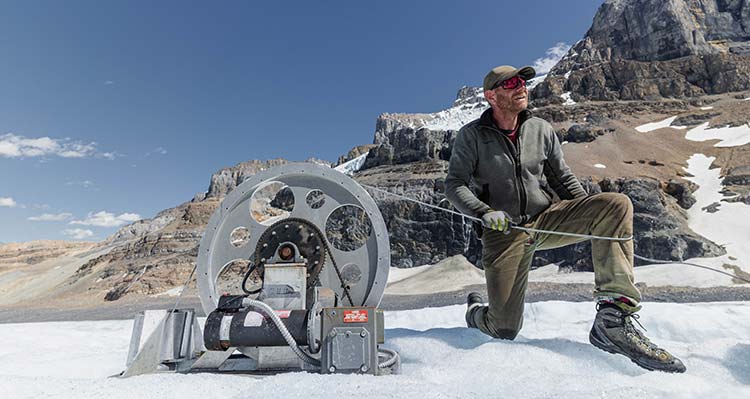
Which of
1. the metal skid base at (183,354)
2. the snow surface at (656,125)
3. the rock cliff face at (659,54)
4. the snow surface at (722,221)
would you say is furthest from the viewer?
the rock cliff face at (659,54)

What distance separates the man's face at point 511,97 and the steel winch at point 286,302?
53.4 inches

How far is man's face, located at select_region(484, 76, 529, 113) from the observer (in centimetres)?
355

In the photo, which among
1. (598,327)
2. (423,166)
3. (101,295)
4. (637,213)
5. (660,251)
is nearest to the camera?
(598,327)

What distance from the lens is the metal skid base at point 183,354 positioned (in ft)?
9.14

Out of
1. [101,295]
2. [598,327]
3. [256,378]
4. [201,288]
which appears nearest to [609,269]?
[598,327]

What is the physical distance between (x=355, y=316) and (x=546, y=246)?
1998 mm

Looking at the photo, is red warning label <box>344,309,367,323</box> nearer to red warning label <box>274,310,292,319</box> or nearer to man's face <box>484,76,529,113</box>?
red warning label <box>274,310,292,319</box>

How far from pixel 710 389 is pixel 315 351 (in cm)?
212

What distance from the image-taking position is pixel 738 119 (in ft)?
189

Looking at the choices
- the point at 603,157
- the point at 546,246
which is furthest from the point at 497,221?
the point at 603,157

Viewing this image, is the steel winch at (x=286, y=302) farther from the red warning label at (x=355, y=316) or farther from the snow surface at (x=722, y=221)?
the snow surface at (x=722, y=221)

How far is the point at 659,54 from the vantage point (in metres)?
85.0

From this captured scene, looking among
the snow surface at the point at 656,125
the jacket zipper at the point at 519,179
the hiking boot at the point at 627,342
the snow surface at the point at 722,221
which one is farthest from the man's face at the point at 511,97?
the snow surface at the point at 656,125

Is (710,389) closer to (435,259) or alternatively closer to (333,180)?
(333,180)
